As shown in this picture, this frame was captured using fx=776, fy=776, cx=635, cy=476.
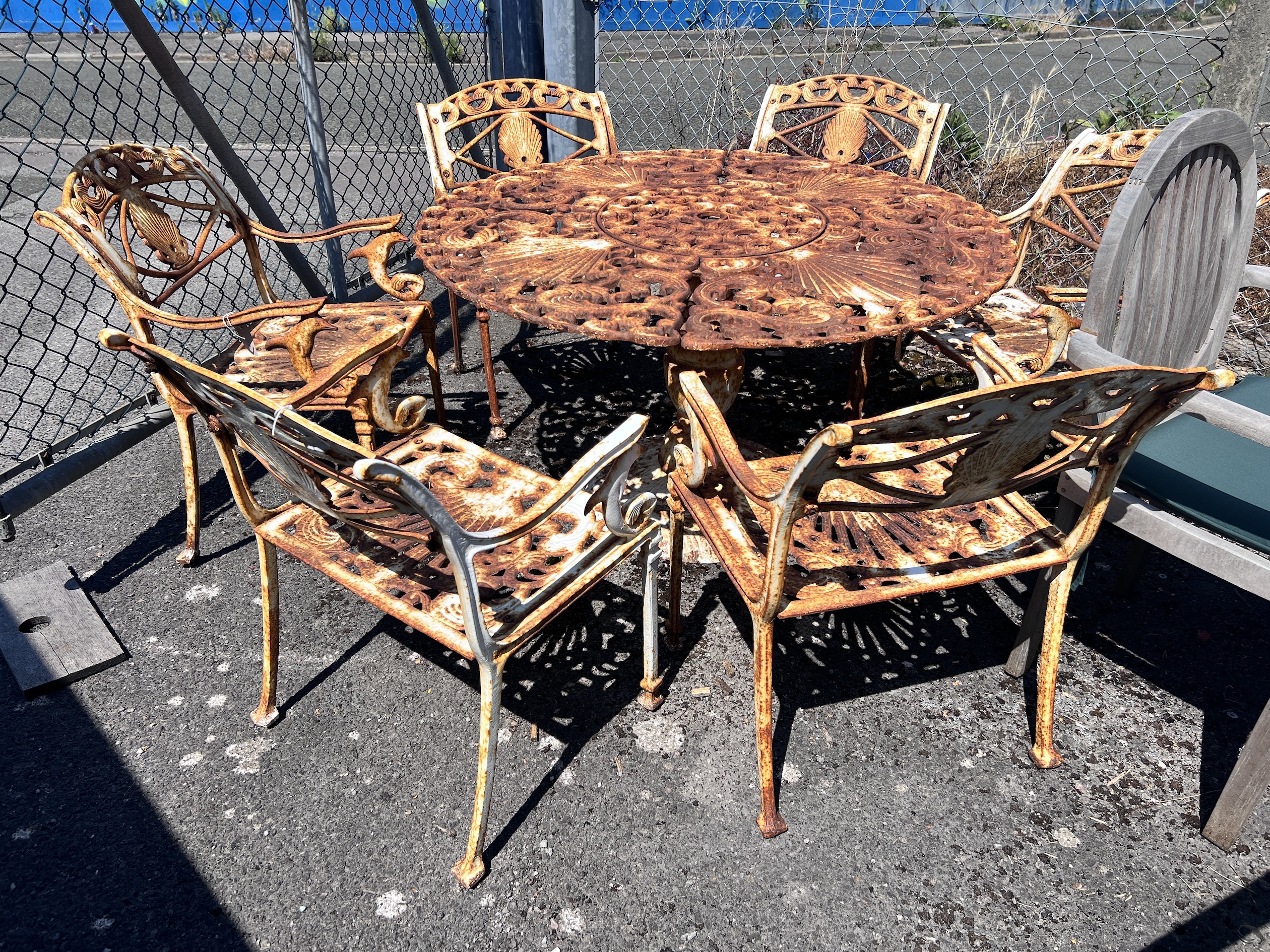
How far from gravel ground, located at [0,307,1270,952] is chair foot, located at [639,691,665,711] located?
4cm

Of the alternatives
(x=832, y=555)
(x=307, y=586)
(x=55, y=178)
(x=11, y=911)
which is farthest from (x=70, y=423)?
(x=55, y=178)

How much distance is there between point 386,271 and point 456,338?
3.29 ft

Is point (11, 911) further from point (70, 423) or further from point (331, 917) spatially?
point (70, 423)

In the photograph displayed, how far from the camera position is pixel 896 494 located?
1.47 metres

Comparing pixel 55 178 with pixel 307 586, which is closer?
pixel 307 586

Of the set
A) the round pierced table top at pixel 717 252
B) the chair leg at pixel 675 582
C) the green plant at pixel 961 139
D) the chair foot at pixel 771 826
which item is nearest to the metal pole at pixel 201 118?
the round pierced table top at pixel 717 252

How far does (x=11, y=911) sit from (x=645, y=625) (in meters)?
1.44

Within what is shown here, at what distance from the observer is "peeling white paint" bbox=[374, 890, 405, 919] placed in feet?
5.27

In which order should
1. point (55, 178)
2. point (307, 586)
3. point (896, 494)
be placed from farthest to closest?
point (55, 178), point (307, 586), point (896, 494)

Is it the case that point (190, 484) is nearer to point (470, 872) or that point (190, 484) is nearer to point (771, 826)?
point (470, 872)

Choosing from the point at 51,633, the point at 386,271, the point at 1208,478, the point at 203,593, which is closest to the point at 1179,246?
the point at 1208,478

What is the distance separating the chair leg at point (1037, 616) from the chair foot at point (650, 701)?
96 centimetres

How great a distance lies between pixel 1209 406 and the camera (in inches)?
66.1

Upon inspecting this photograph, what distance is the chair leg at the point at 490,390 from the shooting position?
3.06 metres
